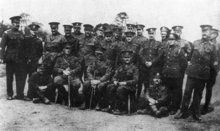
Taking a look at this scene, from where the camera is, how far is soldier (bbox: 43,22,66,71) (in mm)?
5355

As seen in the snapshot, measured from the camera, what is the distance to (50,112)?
176 inches

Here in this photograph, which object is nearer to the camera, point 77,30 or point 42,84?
point 42,84

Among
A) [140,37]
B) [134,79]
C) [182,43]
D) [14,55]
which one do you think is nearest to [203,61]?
[182,43]

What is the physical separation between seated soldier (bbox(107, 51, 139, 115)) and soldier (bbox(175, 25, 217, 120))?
3.29 feet

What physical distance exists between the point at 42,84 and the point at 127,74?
1857mm

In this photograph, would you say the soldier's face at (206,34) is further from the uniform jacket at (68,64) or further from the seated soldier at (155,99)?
the uniform jacket at (68,64)

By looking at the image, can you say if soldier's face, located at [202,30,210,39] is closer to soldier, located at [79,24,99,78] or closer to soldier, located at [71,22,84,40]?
soldier, located at [79,24,99,78]

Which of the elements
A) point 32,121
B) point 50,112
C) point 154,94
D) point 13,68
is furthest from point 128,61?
point 13,68

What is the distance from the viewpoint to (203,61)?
14.3 feet

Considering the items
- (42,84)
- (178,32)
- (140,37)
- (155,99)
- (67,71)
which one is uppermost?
(178,32)

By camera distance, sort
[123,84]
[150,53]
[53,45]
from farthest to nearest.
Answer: [53,45] < [150,53] < [123,84]

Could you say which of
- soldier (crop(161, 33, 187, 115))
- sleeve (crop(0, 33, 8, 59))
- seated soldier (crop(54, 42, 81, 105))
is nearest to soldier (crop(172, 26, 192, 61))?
soldier (crop(161, 33, 187, 115))

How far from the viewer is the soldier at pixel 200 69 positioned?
4289 millimetres

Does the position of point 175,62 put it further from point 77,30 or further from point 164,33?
point 77,30
